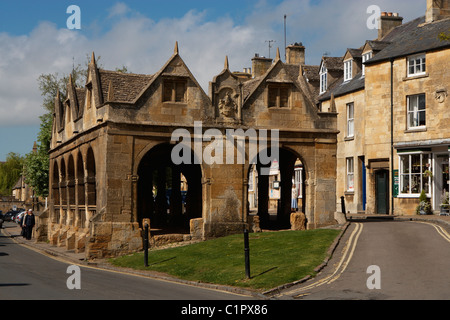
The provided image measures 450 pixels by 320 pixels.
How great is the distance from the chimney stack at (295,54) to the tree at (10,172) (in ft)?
263

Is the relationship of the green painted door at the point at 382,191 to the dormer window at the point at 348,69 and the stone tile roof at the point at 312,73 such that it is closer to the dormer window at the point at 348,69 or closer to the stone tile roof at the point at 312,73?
the dormer window at the point at 348,69

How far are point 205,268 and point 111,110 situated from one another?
9806 mm

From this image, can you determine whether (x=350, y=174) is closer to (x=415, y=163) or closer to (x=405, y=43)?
(x=415, y=163)

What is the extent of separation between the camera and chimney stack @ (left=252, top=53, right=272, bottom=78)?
185 ft

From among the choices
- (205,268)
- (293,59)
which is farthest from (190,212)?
(293,59)

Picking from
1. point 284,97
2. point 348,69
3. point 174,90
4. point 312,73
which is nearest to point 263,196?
point 284,97

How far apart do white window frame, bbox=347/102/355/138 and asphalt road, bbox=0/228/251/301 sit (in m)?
25.2

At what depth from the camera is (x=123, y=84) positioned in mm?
31000

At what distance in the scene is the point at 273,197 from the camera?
209 ft

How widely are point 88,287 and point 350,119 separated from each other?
30.3 m

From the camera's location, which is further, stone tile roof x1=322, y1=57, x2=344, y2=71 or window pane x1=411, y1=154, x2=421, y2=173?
stone tile roof x1=322, y1=57, x2=344, y2=71

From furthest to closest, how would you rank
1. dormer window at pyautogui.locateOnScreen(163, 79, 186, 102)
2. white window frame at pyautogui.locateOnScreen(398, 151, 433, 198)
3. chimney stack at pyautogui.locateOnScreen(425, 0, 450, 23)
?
chimney stack at pyautogui.locateOnScreen(425, 0, 450, 23) → white window frame at pyautogui.locateOnScreen(398, 151, 433, 198) → dormer window at pyautogui.locateOnScreen(163, 79, 186, 102)

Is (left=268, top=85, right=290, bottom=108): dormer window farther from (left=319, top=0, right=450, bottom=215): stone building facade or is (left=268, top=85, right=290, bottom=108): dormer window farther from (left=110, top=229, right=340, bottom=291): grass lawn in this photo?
(left=110, top=229, right=340, bottom=291): grass lawn

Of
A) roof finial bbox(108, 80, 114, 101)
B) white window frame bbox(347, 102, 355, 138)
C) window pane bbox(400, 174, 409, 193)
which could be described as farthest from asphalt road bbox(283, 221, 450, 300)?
white window frame bbox(347, 102, 355, 138)
